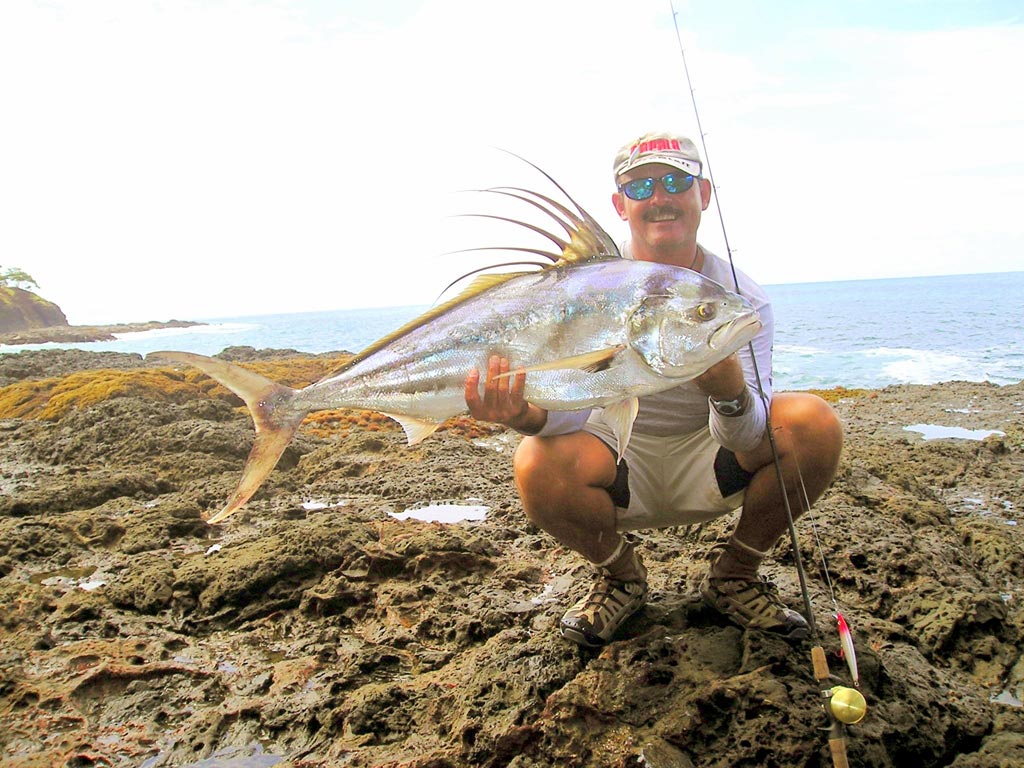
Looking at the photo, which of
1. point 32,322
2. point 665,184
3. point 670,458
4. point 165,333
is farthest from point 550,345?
point 165,333

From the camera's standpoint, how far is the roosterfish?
2145 mm

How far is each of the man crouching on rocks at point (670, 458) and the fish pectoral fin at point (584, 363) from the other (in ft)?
0.39

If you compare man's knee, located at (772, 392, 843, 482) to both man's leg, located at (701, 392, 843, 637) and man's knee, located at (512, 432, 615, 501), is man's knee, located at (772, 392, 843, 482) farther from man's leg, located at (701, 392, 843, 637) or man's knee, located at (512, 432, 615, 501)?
man's knee, located at (512, 432, 615, 501)

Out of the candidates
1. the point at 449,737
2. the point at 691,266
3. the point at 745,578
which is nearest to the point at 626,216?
the point at 691,266

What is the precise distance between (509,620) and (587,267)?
152 cm

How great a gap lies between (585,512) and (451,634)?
0.84 m

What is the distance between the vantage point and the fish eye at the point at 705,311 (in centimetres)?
212

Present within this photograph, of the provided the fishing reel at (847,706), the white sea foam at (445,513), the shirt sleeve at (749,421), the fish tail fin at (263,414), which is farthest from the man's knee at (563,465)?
the white sea foam at (445,513)

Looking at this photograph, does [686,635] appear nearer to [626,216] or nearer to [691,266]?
[691,266]

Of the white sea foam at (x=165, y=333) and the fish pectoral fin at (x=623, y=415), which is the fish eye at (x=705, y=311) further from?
the white sea foam at (x=165, y=333)

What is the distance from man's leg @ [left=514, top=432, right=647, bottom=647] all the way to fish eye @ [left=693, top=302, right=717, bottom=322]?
0.71 meters

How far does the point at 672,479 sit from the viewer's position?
2.72 m

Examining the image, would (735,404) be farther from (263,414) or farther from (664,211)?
(263,414)

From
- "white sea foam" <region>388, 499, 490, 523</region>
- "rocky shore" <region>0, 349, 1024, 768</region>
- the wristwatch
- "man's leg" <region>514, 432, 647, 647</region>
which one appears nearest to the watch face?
the wristwatch
